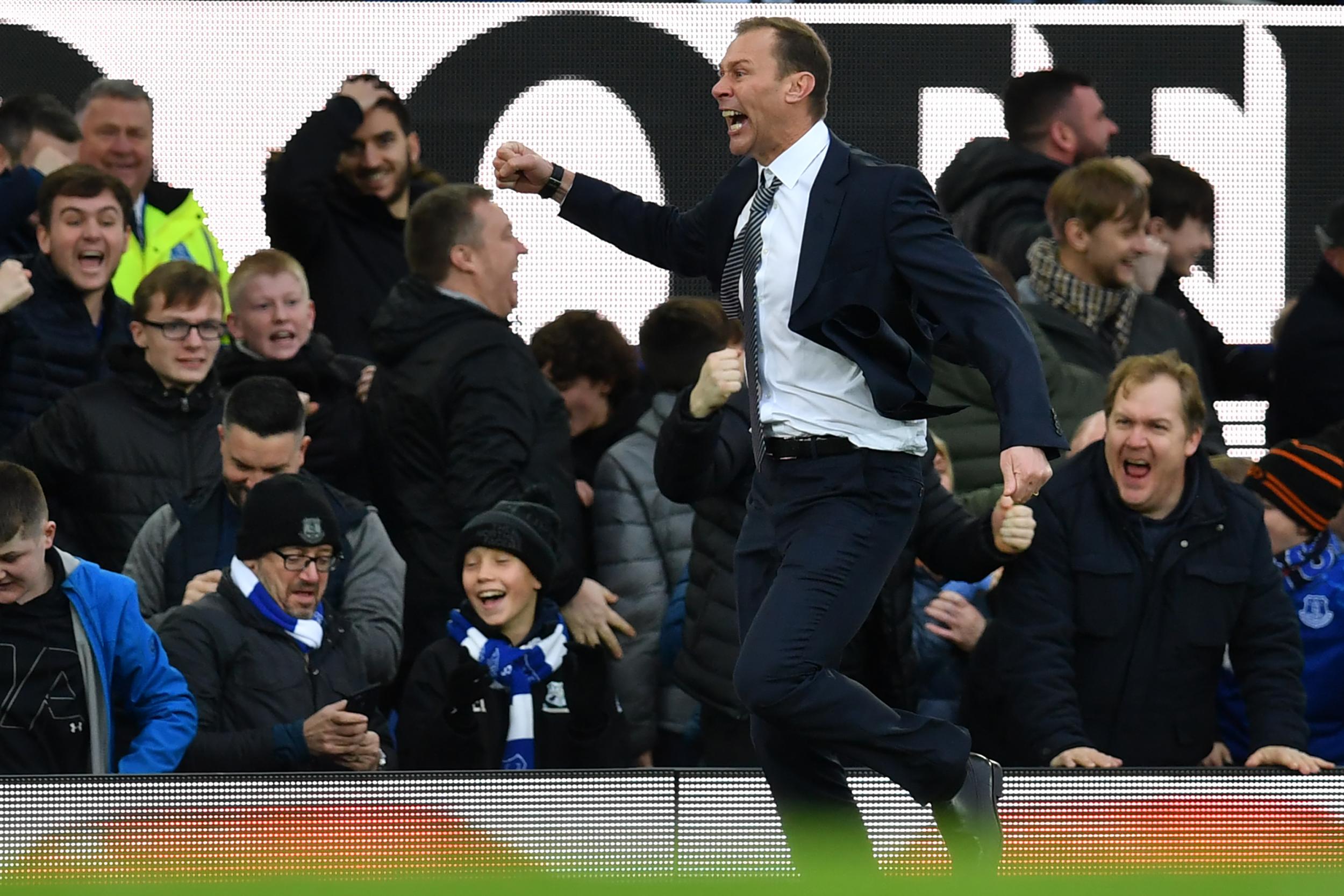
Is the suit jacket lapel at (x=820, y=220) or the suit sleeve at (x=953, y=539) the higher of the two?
the suit jacket lapel at (x=820, y=220)

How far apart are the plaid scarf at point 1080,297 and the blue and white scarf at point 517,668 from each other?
2112mm

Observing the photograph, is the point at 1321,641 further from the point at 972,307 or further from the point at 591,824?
the point at 591,824

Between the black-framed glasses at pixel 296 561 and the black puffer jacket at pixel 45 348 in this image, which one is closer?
the black-framed glasses at pixel 296 561

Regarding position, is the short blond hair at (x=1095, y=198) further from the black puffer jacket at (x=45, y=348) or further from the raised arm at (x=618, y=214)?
the black puffer jacket at (x=45, y=348)

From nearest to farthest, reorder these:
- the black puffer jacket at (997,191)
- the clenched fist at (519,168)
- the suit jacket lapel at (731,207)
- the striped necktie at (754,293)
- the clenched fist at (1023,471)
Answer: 1. the clenched fist at (1023,471)
2. the striped necktie at (754,293)
3. the suit jacket lapel at (731,207)
4. the clenched fist at (519,168)
5. the black puffer jacket at (997,191)

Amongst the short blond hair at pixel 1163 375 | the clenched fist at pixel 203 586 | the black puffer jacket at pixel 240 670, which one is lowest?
the black puffer jacket at pixel 240 670

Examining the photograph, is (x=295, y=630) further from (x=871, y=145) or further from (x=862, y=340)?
(x=871, y=145)

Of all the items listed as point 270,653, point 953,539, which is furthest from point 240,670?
point 953,539

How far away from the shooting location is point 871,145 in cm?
820

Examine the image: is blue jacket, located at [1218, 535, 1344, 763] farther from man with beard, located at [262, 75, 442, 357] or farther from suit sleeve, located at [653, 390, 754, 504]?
man with beard, located at [262, 75, 442, 357]

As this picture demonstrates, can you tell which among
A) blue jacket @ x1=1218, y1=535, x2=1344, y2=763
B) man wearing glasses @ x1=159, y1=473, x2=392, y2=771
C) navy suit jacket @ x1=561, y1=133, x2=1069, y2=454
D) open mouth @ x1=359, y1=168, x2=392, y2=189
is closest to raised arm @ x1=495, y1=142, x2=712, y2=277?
navy suit jacket @ x1=561, y1=133, x2=1069, y2=454

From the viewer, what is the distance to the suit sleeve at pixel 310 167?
7.61 meters

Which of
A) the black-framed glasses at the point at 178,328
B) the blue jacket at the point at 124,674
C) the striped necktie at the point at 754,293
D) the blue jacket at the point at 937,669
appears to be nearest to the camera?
the striped necktie at the point at 754,293

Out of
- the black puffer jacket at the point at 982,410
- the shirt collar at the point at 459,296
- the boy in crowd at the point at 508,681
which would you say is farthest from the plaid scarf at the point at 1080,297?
the boy in crowd at the point at 508,681
